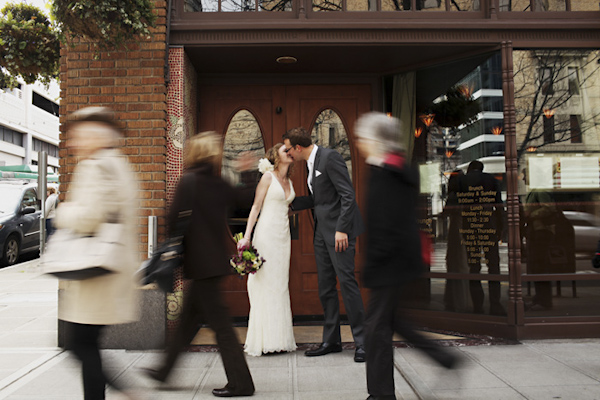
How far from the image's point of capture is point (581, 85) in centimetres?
536

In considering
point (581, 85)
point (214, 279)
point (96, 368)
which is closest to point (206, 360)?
→ point (214, 279)

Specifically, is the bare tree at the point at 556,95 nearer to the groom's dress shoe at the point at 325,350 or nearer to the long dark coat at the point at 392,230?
the long dark coat at the point at 392,230

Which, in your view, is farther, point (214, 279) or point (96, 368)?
point (214, 279)

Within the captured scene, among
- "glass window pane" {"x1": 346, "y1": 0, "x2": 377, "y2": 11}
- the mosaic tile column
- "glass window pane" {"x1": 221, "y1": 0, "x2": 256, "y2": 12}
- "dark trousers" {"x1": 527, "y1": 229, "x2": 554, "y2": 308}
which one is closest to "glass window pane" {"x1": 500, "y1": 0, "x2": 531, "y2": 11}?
"glass window pane" {"x1": 346, "y1": 0, "x2": 377, "y2": 11}

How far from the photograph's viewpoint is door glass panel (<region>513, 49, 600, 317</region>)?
520 cm

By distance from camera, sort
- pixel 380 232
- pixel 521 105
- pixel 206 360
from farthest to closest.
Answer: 1. pixel 521 105
2. pixel 206 360
3. pixel 380 232

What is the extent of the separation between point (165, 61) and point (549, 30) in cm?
417

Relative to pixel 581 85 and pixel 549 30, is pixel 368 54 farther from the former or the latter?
pixel 581 85

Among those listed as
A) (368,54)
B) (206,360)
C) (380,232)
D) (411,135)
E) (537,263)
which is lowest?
(206,360)

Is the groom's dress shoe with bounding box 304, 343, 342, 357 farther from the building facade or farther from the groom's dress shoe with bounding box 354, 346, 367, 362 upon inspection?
the building facade

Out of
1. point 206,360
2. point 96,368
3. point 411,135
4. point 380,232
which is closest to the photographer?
point 96,368

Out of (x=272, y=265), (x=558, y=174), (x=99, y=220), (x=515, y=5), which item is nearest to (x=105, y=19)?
(x=99, y=220)

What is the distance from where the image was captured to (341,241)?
420cm

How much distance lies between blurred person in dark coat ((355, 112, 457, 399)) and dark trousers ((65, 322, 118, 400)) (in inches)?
67.2
